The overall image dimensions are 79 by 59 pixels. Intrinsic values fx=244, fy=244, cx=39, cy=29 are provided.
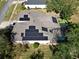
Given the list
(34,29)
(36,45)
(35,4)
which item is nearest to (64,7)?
(34,29)

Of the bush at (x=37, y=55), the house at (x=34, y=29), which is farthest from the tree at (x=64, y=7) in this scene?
the bush at (x=37, y=55)

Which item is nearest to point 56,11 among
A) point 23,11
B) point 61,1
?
point 61,1

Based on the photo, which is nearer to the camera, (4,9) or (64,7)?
(64,7)

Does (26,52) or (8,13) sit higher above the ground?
(26,52)

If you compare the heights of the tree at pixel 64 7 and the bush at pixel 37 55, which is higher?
the tree at pixel 64 7

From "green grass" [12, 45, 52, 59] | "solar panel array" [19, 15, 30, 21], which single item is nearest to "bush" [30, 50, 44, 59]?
"green grass" [12, 45, 52, 59]

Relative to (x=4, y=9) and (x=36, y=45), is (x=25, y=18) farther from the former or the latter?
(x=36, y=45)

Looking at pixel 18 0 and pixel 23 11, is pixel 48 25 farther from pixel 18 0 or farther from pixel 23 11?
pixel 18 0

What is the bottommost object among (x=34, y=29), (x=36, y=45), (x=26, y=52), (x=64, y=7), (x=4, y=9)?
(x=4, y=9)

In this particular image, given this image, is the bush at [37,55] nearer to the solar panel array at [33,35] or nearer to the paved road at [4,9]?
the solar panel array at [33,35]
